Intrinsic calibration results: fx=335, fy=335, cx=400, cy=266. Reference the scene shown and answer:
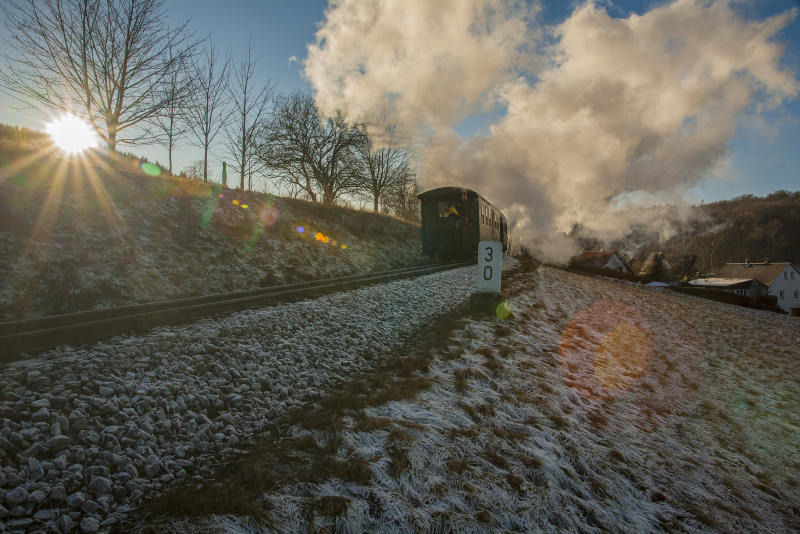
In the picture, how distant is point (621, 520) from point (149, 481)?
3.47 metres

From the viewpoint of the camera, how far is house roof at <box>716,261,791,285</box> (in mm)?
54084

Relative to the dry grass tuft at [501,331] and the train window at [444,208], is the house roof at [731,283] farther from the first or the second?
the dry grass tuft at [501,331]

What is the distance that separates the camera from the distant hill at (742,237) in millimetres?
81375

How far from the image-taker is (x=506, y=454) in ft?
9.73

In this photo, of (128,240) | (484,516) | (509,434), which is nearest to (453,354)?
(509,434)

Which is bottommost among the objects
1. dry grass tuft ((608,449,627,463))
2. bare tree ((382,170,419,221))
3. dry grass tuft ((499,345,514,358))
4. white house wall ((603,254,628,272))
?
dry grass tuft ((608,449,627,463))

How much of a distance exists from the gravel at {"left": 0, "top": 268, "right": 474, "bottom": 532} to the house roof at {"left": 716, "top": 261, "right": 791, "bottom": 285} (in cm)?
7766

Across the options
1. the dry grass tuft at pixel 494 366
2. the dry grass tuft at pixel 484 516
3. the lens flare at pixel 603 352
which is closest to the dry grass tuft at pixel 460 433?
the dry grass tuft at pixel 484 516

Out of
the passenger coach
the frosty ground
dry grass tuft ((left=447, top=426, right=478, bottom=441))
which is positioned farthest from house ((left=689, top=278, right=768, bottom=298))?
dry grass tuft ((left=447, top=426, right=478, bottom=441))

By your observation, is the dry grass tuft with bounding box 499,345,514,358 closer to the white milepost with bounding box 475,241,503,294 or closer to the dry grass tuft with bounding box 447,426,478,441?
the white milepost with bounding box 475,241,503,294

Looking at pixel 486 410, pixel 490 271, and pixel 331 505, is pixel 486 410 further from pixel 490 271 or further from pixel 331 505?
pixel 490 271

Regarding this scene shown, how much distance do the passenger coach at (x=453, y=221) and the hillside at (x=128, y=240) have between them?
4858 millimetres

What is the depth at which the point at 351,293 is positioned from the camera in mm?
8039

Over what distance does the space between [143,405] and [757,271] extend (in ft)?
274
